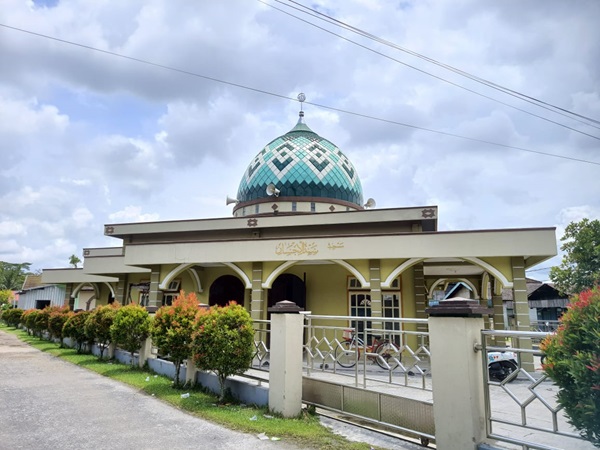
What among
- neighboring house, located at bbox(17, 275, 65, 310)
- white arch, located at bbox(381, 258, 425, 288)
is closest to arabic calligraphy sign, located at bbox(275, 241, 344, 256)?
white arch, located at bbox(381, 258, 425, 288)

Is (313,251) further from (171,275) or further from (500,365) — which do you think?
(500,365)

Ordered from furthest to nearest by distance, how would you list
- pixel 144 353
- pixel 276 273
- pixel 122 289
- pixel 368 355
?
pixel 122 289
pixel 276 273
pixel 144 353
pixel 368 355

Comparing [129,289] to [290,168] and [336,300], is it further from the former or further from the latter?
[336,300]

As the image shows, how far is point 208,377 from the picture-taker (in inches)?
285

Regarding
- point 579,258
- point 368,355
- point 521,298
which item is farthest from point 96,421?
point 579,258

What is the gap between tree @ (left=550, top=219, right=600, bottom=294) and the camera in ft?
68.1

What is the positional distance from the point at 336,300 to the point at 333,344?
24.9 feet

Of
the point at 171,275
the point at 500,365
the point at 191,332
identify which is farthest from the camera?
the point at 171,275

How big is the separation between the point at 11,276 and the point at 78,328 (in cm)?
4247

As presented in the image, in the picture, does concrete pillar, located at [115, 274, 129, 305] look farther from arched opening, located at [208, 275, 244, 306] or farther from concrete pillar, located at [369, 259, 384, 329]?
concrete pillar, located at [369, 259, 384, 329]

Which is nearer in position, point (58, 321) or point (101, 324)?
point (101, 324)

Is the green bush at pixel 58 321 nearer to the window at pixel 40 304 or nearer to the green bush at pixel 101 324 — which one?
the green bush at pixel 101 324

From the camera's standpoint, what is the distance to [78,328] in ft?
41.8

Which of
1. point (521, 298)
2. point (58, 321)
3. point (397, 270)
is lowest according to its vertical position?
point (58, 321)
